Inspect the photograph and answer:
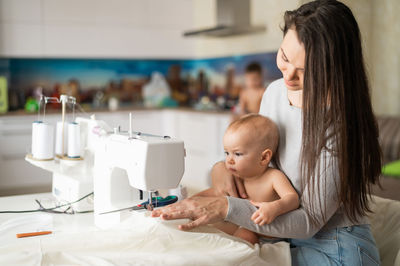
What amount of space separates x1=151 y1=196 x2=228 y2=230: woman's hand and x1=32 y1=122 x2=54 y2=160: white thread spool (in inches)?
24.8

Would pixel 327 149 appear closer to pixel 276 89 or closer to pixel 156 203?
pixel 276 89

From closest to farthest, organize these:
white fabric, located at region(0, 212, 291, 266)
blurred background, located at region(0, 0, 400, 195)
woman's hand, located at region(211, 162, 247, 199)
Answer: white fabric, located at region(0, 212, 291, 266) < woman's hand, located at region(211, 162, 247, 199) < blurred background, located at region(0, 0, 400, 195)

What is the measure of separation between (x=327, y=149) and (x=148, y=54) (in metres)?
4.59

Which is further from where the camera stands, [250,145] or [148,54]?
[148,54]

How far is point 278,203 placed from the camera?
1271mm

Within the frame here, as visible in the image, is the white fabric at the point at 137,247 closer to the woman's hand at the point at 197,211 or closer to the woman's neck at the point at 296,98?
the woman's hand at the point at 197,211

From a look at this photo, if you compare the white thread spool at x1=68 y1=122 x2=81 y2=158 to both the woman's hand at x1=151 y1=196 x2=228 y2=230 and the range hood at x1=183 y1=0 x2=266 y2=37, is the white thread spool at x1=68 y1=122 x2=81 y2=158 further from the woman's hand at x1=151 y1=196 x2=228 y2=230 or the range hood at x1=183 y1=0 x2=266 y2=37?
the range hood at x1=183 y1=0 x2=266 y2=37

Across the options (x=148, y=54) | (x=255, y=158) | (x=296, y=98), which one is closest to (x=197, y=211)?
(x=255, y=158)

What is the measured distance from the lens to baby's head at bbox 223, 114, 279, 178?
141 centimetres

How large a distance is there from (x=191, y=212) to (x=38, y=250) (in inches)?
15.7

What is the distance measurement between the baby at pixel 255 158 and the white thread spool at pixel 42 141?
0.68m

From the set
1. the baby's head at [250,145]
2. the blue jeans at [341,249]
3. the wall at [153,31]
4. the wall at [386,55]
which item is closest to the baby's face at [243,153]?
the baby's head at [250,145]

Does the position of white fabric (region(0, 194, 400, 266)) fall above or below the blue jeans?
above

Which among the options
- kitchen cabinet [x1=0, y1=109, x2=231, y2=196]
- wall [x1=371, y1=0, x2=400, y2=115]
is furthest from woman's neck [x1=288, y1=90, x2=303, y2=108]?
wall [x1=371, y1=0, x2=400, y2=115]
